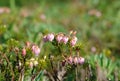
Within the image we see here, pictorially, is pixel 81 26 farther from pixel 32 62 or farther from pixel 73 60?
pixel 32 62

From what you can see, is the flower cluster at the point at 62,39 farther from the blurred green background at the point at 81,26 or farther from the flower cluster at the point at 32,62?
the blurred green background at the point at 81,26

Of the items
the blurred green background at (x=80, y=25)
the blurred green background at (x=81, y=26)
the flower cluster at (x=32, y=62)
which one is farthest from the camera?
the blurred green background at (x=80, y=25)

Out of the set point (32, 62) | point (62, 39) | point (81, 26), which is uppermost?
point (81, 26)

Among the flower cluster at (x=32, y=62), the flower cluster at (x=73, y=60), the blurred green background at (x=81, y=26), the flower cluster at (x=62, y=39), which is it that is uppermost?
the blurred green background at (x=81, y=26)

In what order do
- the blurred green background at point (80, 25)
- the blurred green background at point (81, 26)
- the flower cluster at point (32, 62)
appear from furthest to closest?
the blurred green background at point (80, 25)
the blurred green background at point (81, 26)
the flower cluster at point (32, 62)

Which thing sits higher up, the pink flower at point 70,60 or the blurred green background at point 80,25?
the blurred green background at point 80,25

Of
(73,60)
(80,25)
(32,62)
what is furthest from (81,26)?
(32,62)

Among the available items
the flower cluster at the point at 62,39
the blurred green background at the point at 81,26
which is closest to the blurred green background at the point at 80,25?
the blurred green background at the point at 81,26

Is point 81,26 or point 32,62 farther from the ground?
point 81,26

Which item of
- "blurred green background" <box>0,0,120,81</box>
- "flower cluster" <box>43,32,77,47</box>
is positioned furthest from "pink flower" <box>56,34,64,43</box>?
"blurred green background" <box>0,0,120,81</box>

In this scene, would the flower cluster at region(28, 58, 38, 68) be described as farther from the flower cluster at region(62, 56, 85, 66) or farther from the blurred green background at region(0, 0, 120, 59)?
the blurred green background at region(0, 0, 120, 59)

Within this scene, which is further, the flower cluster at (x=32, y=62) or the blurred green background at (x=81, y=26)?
the blurred green background at (x=81, y=26)
